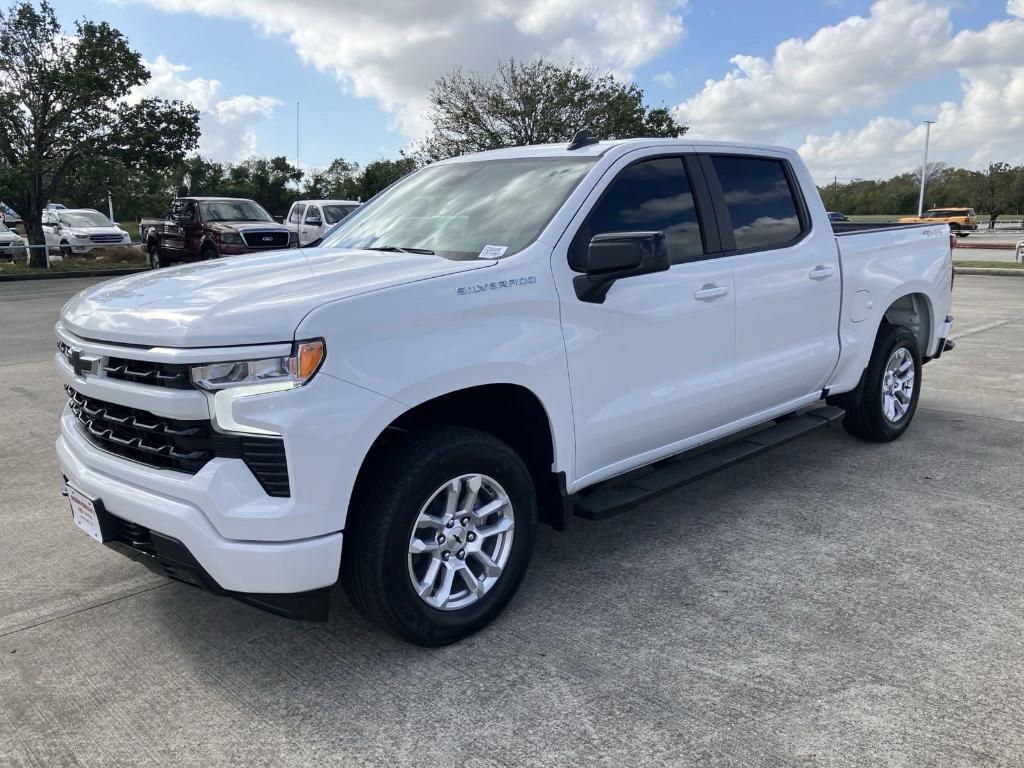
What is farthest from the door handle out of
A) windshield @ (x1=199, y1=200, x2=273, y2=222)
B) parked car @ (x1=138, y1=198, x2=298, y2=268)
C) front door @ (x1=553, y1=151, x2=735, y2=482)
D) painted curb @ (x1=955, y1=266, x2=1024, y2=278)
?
painted curb @ (x1=955, y1=266, x2=1024, y2=278)

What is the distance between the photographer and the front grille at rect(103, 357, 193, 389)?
265 cm

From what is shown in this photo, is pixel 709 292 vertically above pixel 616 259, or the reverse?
pixel 616 259

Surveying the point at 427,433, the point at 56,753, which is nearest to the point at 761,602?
the point at 427,433

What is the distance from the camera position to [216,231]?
56.5ft

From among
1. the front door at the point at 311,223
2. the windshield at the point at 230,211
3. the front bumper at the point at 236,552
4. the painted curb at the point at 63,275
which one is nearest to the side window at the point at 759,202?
the front bumper at the point at 236,552

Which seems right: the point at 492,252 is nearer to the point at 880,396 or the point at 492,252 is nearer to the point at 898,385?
the point at 880,396

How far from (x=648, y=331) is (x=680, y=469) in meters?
0.76

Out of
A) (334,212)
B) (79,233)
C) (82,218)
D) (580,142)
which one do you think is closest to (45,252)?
(79,233)

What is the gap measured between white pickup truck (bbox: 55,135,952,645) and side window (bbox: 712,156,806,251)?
0.02 metres

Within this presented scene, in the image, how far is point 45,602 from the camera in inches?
140

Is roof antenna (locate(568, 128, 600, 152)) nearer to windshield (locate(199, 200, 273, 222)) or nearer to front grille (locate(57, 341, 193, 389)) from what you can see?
front grille (locate(57, 341, 193, 389))

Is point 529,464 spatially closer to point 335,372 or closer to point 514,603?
point 514,603

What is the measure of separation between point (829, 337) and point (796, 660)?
2.37m

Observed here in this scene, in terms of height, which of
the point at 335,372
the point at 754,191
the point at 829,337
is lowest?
the point at 829,337
